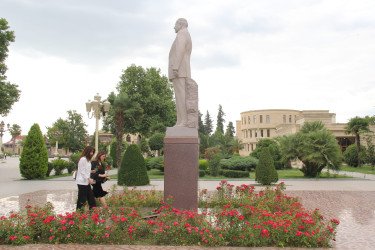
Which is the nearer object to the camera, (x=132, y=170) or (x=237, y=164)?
(x=132, y=170)

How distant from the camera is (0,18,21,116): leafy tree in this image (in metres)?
22.2

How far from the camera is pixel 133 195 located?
8.94 metres

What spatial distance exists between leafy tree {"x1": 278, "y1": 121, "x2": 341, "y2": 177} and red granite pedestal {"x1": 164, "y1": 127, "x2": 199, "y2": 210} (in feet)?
49.4

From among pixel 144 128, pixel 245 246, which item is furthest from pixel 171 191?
pixel 144 128

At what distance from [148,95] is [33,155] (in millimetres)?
21769

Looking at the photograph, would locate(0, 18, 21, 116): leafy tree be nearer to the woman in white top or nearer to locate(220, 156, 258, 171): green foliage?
locate(220, 156, 258, 171): green foliage

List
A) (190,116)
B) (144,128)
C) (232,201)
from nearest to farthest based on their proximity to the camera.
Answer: (190,116), (232,201), (144,128)

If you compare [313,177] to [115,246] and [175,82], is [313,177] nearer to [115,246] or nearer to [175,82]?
[175,82]

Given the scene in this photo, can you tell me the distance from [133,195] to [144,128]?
31.7 meters

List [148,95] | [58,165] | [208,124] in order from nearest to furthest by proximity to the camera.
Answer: [58,165] < [148,95] < [208,124]

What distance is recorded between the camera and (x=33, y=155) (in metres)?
19.3

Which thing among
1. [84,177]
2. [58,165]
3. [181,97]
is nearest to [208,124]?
[58,165]

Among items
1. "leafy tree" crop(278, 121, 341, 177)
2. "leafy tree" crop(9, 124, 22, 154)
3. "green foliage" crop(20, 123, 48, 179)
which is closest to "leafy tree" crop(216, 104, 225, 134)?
"leafy tree" crop(9, 124, 22, 154)

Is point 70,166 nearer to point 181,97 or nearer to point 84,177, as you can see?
point 84,177
